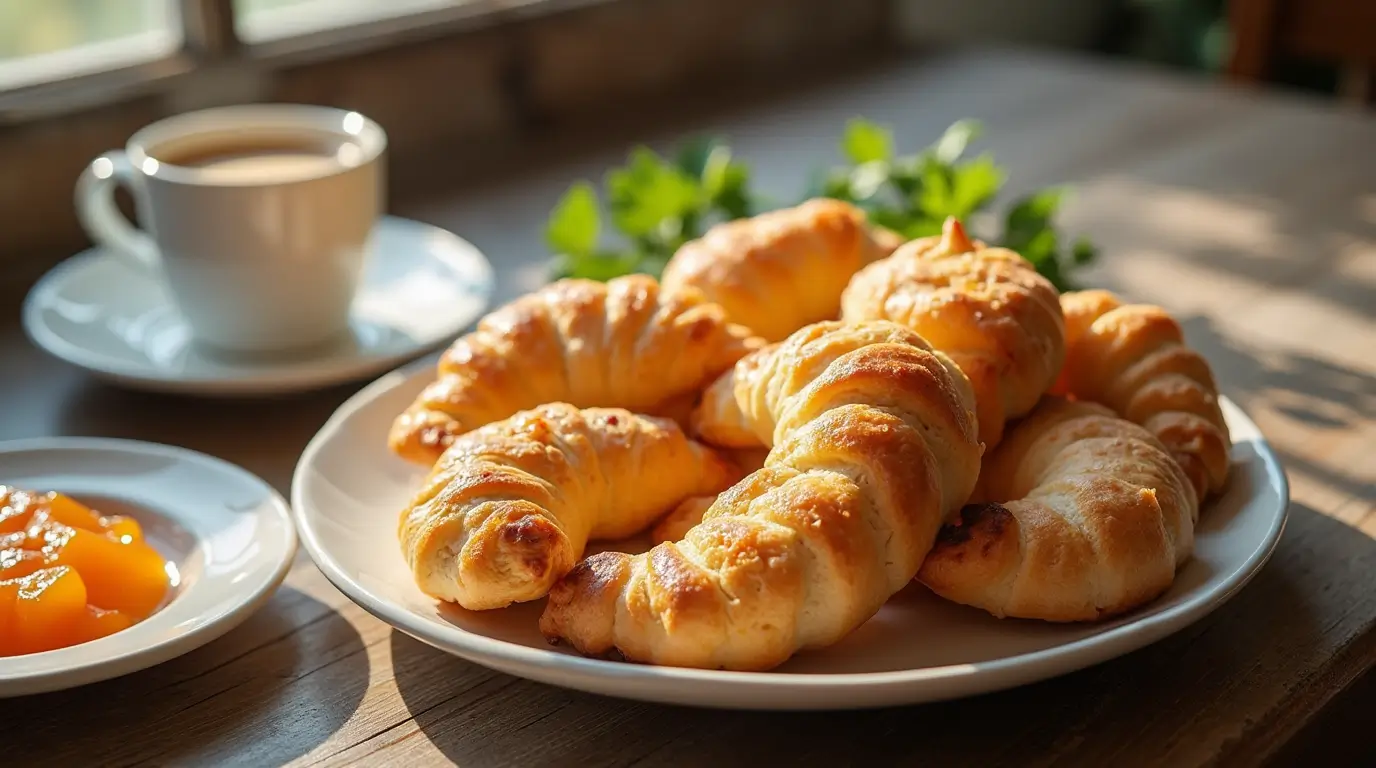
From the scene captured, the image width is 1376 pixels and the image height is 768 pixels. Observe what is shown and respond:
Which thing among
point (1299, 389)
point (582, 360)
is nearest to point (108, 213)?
point (582, 360)

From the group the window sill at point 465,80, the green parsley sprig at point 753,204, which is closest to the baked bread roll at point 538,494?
the green parsley sprig at point 753,204

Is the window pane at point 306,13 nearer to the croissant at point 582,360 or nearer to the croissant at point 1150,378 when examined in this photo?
the croissant at point 582,360

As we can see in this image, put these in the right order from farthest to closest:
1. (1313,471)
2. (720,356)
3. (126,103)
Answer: (126,103) → (1313,471) → (720,356)

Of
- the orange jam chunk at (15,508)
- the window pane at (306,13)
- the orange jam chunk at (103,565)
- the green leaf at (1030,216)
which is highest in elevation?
the window pane at (306,13)

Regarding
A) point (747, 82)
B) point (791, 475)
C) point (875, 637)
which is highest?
point (791, 475)

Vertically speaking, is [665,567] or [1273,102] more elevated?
Result: [665,567]

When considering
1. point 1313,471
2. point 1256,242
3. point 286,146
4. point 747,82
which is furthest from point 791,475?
point 747,82

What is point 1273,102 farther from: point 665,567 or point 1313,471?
point 665,567
